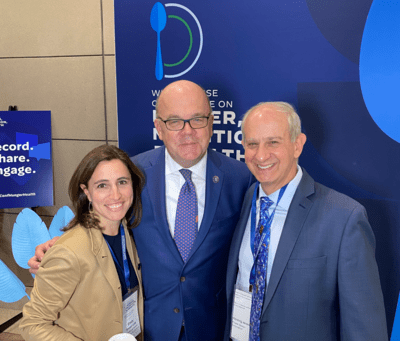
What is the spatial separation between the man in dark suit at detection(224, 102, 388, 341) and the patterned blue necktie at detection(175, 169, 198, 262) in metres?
0.32

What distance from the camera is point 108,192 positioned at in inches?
66.7

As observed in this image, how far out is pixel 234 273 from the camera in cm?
181

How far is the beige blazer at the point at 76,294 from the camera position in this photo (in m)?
1.48

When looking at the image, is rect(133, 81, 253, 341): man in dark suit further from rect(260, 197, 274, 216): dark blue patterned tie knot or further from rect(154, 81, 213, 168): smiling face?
rect(260, 197, 274, 216): dark blue patterned tie knot

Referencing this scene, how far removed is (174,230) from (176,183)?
0.91 ft

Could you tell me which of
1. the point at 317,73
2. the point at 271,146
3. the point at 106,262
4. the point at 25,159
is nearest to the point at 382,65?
the point at 317,73

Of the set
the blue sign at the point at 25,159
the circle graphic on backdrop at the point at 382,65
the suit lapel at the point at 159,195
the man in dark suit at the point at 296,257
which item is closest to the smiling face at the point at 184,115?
the suit lapel at the point at 159,195

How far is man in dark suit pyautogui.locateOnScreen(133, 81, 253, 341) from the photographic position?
1873mm

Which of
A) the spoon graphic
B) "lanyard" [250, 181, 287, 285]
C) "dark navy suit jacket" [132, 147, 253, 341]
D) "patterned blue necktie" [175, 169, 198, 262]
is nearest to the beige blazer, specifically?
"dark navy suit jacket" [132, 147, 253, 341]

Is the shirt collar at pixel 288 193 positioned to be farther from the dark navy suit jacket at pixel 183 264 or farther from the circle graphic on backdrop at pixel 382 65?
the circle graphic on backdrop at pixel 382 65

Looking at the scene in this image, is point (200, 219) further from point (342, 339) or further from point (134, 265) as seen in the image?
point (342, 339)

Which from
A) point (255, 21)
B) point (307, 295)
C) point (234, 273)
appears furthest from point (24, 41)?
point (307, 295)

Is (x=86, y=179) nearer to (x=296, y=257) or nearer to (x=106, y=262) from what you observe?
(x=106, y=262)

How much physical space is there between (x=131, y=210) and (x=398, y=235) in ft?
5.84
